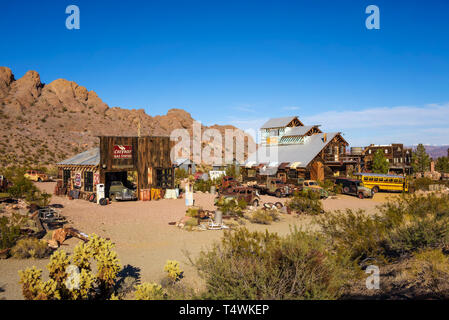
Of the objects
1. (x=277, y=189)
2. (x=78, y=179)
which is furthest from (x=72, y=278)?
(x=277, y=189)

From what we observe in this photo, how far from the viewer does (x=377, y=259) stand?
9625 millimetres

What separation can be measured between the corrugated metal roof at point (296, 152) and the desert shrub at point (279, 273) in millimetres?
29790

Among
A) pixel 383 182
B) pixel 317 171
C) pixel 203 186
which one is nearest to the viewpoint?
pixel 383 182

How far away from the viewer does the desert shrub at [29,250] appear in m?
10.8

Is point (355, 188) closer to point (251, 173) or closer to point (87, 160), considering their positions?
point (251, 173)

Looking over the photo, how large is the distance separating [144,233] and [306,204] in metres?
11.6

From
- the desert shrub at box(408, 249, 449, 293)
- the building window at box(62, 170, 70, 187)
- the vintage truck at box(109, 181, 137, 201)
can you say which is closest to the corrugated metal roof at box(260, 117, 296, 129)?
the vintage truck at box(109, 181, 137, 201)

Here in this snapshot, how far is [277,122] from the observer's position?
49438 mm

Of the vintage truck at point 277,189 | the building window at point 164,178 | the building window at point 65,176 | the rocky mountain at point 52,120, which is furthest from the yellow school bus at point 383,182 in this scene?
the rocky mountain at point 52,120
